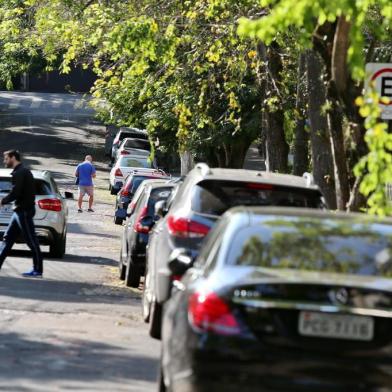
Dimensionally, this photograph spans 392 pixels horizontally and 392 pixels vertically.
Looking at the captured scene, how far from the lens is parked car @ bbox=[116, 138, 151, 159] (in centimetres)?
5490

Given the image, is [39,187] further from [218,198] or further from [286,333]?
[286,333]

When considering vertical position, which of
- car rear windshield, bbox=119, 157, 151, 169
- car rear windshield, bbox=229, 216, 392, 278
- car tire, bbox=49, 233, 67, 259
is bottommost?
car rear windshield, bbox=119, 157, 151, 169

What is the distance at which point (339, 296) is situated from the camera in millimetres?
7766

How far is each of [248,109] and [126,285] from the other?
23557 mm

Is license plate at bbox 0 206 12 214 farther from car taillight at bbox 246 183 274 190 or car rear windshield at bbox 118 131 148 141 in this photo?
car rear windshield at bbox 118 131 148 141

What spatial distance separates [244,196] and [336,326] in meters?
4.94

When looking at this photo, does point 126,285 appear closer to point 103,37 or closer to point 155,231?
point 155,231

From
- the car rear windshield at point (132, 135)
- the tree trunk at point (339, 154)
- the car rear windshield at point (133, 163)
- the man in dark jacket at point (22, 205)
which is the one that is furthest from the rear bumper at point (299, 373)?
the car rear windshield at point (132, 135)

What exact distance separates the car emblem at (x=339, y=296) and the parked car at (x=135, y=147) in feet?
151

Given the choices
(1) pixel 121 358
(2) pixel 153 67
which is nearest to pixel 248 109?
(2) pixel 153 67

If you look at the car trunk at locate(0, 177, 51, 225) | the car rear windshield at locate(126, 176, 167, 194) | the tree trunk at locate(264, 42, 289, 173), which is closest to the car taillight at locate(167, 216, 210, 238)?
the car trunk at locate(0, 177, 51, 225)

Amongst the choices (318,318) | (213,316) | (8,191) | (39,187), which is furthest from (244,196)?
(8,191)

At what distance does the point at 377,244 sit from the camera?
8.66 m

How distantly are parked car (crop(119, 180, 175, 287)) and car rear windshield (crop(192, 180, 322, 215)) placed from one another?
15.9ft
